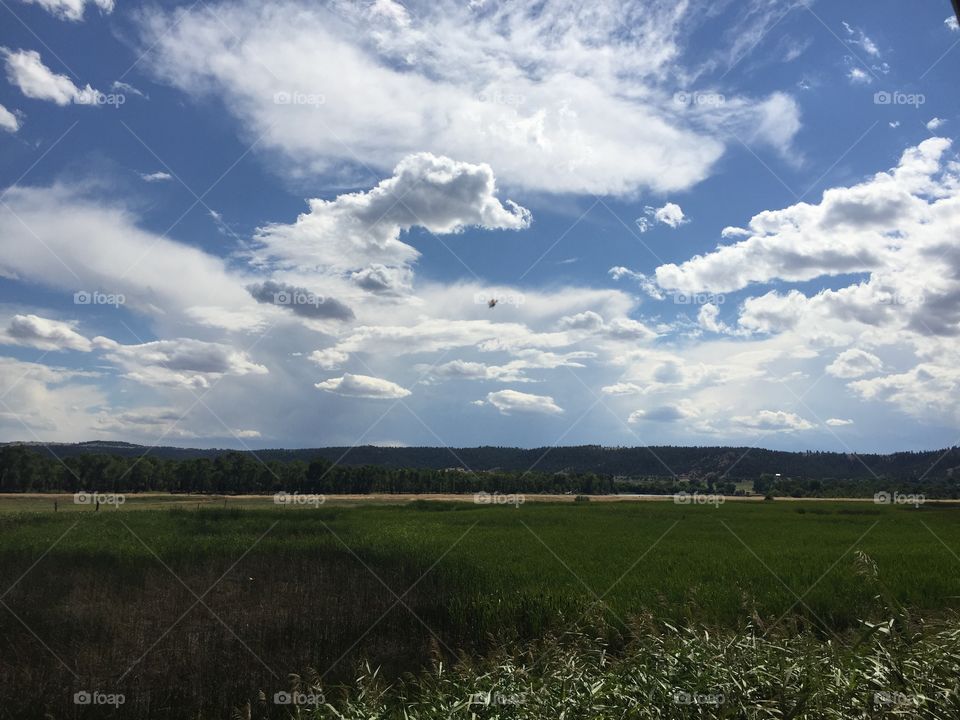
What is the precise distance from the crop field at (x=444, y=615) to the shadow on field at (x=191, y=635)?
7 cm

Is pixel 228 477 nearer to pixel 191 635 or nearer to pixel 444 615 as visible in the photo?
pixel 191 635

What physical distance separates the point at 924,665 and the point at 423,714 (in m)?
6.33

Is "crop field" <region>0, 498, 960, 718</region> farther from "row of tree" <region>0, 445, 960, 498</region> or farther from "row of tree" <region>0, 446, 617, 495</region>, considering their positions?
"row of tree" <region>0, 446, 617, 495</region>

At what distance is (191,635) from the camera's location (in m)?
17.1

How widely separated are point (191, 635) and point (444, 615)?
22.9 feet

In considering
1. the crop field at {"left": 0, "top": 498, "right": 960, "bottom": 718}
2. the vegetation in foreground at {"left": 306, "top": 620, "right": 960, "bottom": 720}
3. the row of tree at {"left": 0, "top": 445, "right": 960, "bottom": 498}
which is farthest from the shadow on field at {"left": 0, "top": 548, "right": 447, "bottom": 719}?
the row of tree at {"left": 0, "top": 445, "right": 960, "bottom": 498}

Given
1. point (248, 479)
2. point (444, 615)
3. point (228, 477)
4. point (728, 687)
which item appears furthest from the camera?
point (248, 479)

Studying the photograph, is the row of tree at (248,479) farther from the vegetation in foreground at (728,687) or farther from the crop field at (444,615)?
the vegetation in foreground at (728,687)

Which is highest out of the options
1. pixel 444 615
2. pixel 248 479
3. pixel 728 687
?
pixel 728 687

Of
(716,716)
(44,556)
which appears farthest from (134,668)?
(44,556)

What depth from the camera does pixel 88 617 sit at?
18.8 metres

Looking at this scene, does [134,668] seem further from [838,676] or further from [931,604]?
[931,604]

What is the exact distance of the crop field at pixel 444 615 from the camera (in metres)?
8.91

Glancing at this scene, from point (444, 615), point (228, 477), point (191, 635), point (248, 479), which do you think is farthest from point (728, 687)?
point (248, 479)
